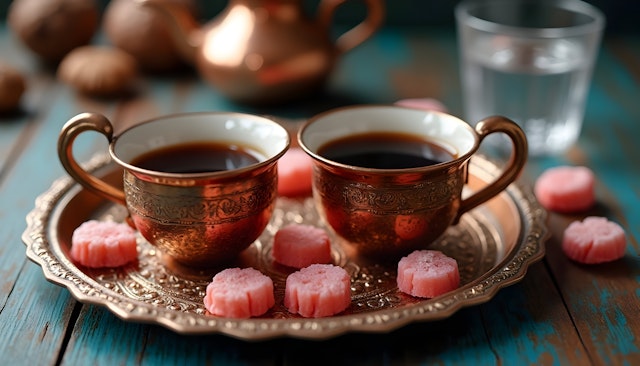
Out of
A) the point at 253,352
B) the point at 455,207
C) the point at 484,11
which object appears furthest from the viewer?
the point at 484,11

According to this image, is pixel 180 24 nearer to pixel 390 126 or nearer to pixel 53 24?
pixel 53 24

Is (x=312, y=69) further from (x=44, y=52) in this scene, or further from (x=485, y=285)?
(x=485, y=285)

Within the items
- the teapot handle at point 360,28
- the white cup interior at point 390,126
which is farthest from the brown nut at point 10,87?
the white cup interior at point 390,126

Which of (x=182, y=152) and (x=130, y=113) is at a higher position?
(x=182, y=152)

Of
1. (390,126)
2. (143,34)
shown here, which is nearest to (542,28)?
(390,126)

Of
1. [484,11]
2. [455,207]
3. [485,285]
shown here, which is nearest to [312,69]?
[484,11]

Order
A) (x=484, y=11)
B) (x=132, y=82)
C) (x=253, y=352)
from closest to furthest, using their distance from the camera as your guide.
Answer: (x=253, y=352), (x=484, y=11), (x=132, y=82)

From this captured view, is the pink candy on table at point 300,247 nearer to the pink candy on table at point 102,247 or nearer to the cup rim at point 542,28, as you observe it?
the pink candy on table at point 102,247
